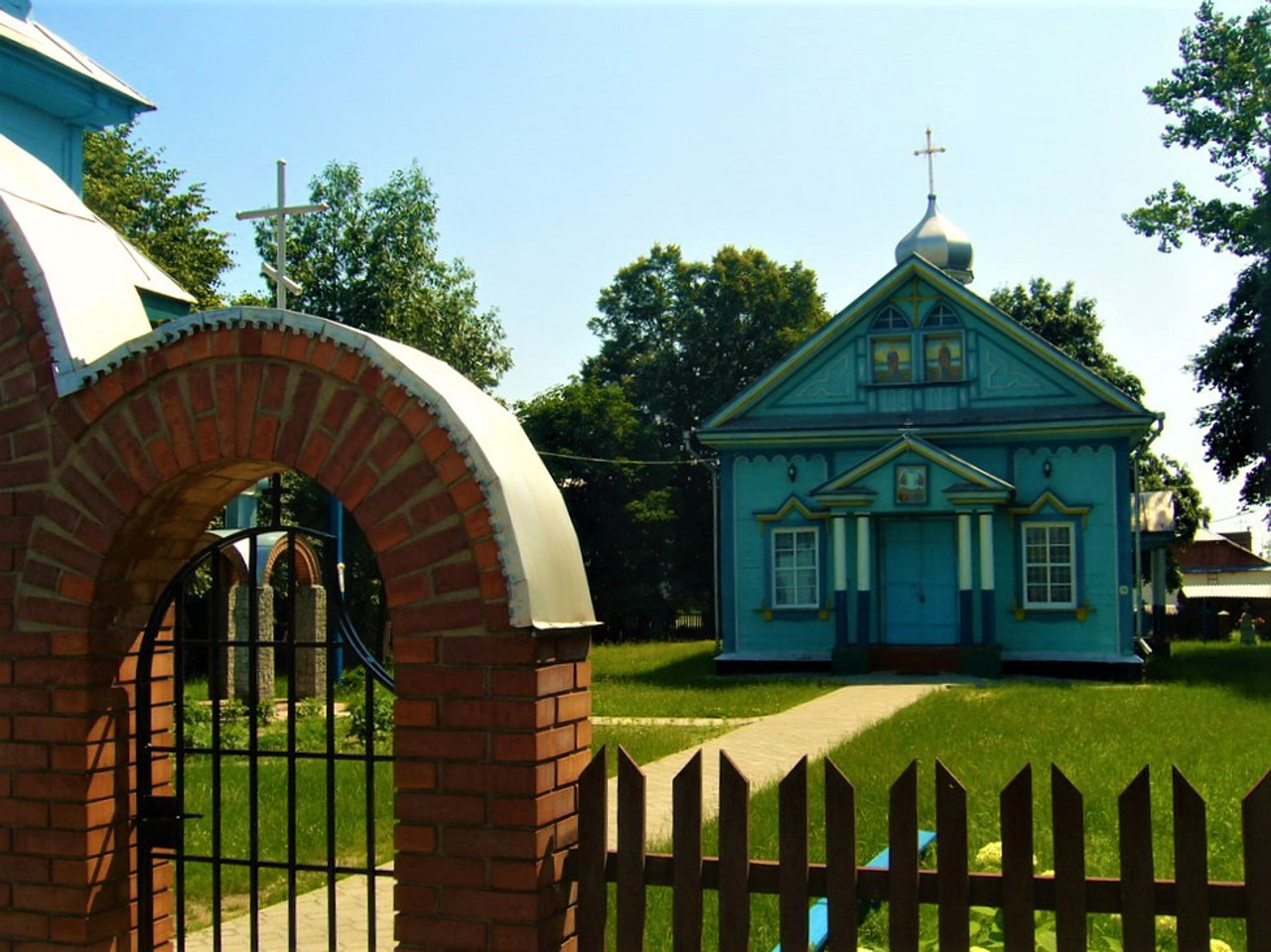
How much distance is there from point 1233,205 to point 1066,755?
22445mm

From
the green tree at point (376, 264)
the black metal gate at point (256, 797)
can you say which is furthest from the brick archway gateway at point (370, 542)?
the green tree at point (376, 264)

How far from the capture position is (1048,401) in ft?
77.5

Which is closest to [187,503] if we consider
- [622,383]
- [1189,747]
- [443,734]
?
[443,734]

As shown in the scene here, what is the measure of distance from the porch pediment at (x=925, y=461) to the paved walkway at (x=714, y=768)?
3172 mm

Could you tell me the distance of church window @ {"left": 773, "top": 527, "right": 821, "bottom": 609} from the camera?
79.8ft

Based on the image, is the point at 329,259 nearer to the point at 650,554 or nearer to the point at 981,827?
the point at 650,554

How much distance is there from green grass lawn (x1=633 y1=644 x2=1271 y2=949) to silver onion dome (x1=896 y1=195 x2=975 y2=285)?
10.6 meters

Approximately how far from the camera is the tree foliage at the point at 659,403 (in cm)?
4297

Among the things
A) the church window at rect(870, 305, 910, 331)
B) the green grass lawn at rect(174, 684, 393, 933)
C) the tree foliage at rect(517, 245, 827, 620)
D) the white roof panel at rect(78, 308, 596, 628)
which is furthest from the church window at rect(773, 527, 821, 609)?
the white roof panel at rect(78, 308, 596, 628)

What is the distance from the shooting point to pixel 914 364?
24328 mm

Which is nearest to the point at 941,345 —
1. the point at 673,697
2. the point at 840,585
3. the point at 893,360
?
the point at 893,360

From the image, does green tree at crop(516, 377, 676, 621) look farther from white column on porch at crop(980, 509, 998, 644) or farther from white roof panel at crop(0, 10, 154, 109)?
white roof panel at crop(0, 10, 154, 109)

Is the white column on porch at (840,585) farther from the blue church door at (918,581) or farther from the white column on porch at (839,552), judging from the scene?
the blue church door at (918,581)

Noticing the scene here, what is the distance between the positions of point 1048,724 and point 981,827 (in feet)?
21.7
